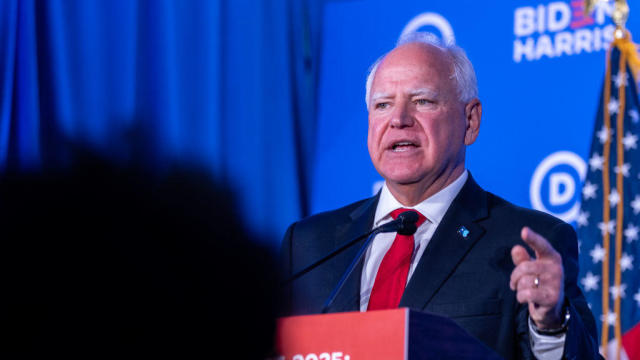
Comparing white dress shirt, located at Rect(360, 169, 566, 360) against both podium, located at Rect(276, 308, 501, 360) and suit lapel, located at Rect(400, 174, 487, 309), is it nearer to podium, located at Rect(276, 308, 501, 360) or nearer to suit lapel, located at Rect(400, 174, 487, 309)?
suit lapel, located at Rect(400, 174, 487, 309)

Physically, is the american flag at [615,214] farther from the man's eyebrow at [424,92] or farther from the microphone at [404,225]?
the microphone at [404,225]

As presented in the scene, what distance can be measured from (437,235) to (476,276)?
168 mm

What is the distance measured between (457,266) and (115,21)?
A: 8.23 feet

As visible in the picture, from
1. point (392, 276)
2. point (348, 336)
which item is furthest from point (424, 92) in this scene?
point (348, 336)

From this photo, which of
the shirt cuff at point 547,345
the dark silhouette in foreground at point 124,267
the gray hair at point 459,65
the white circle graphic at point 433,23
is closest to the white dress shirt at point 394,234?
the gray hair at point 459,65

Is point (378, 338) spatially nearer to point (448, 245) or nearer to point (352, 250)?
point (448, 245)

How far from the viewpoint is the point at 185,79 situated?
4262 millimetres

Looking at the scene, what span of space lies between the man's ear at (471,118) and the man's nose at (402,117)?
0.66 feet

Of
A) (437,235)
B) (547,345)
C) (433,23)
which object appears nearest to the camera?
(547,345)

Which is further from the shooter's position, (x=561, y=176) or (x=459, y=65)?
(x=561, y=176)

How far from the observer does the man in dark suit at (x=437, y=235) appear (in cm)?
193

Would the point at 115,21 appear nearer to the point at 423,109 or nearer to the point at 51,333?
the point at 423,109

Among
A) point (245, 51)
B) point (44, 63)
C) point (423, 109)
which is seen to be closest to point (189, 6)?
point (245, 51)

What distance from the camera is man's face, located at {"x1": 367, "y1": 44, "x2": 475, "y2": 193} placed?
2.33 metres
